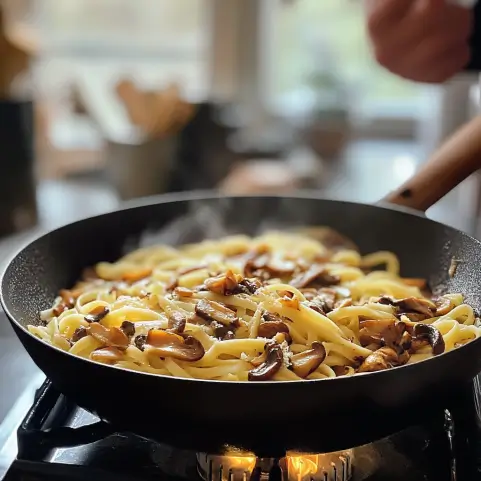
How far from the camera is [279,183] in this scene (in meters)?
2.07

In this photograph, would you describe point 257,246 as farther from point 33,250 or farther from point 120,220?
point 33,250

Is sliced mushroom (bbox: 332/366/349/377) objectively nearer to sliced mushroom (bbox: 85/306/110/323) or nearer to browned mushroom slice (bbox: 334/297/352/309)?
browned mushroom slice (bbox: 334/297/352/309)

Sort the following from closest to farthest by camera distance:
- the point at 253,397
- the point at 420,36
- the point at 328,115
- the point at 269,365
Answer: the point at 253,397
the point at 269,365
the point at 420,36
the point at 328,115

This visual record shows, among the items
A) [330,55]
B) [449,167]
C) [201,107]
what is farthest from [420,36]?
[330,55]

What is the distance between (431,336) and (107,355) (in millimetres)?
399

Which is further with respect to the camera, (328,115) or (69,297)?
(328,115)

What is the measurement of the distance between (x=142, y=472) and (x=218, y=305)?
0.24 m

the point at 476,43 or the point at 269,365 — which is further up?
the point at 476,43

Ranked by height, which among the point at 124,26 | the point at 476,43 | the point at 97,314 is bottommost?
the point at 97,314

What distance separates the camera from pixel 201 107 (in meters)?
2.32

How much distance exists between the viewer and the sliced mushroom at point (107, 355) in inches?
34.5

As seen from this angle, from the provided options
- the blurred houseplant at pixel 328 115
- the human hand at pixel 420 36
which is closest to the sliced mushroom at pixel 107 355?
the human hand at pixel 420 36

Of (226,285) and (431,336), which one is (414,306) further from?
(226,285)

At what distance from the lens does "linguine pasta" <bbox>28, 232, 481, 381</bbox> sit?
88 centimetres
